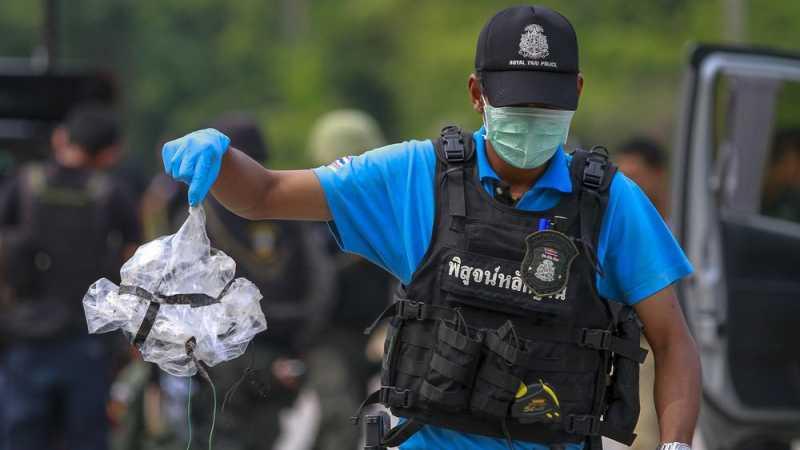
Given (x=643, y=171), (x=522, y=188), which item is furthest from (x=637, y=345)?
(x=643, y=171)

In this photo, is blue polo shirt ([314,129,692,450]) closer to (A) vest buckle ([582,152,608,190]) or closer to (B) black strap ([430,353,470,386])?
(A) vest buckle ([582,152,608,190])

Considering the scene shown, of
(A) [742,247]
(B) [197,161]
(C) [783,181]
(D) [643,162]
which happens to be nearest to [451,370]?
(B) [197,161]

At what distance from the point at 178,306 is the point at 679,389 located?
4.03ft

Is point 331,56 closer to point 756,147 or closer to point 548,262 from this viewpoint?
point 756,147

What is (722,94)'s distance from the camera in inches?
282

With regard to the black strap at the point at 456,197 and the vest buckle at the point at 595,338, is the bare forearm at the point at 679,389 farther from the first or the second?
the black strap at the point at 456,197

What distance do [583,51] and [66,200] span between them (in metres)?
14.8

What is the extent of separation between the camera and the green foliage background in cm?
2222

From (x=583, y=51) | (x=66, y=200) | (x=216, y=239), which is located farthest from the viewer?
(x=583, y=51)

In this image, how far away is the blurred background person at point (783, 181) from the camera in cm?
722

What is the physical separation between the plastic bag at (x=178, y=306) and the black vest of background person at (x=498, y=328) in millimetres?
397

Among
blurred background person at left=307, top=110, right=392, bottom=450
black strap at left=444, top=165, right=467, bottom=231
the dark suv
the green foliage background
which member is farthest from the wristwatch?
the green foliage background

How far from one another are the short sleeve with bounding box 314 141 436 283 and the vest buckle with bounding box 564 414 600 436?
1.72 ft

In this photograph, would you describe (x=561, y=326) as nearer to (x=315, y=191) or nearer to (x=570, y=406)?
(x=570, y=406)
